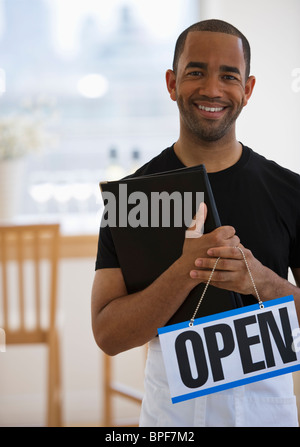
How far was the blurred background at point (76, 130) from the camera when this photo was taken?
7.78 feet

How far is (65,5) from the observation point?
8.27 feet

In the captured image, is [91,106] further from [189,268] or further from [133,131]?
[189,268]

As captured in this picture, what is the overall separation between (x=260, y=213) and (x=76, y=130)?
1.85m

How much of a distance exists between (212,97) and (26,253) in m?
1.57

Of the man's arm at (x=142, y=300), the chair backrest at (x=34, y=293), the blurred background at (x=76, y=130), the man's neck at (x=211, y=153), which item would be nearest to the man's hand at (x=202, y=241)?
the man's arm at (x=142, y=300)

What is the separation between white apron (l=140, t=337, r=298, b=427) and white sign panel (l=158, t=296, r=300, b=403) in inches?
3.2

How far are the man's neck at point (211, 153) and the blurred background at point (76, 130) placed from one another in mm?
1414

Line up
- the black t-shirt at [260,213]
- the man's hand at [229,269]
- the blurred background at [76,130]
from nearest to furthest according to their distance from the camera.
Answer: the man's hand at [229,269] → the black t-shirt at [260,213] → the blurred background at [76,130]

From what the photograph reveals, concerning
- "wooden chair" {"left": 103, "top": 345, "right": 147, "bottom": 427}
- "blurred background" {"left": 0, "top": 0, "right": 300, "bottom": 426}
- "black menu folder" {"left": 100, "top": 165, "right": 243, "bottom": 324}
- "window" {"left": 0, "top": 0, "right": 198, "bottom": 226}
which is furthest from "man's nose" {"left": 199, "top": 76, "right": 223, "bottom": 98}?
"window" {"left": 0, "top": 0, "right": 198, "bottom": 226}

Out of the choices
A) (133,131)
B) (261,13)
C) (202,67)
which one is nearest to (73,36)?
(133,131)

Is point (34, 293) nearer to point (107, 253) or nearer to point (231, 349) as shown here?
point (107, 253)

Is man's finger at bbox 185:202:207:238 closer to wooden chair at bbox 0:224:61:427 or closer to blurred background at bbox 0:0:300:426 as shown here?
wooden chair at bbox 0:224:61:427

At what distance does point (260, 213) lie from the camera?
2.86 feet

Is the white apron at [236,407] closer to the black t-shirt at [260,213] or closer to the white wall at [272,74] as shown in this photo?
the black t-shirt at [260,213]
